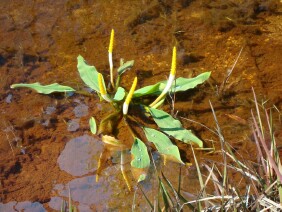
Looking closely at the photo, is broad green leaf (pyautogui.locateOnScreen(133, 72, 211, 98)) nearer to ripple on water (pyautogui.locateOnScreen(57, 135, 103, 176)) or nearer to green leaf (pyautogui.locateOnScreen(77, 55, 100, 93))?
green leaf (pyautogui.locateOnScreen(77, 55, 100, 93))

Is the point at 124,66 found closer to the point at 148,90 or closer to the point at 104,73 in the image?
the point at 104,73

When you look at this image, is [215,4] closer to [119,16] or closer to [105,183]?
[119,16]

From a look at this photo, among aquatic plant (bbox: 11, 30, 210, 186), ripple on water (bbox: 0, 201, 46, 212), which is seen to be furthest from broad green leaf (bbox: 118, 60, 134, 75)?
ripple on water (bbox: 0, 201, 46, 212)

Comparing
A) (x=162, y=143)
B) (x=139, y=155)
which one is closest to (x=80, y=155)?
(x=139, y=155)

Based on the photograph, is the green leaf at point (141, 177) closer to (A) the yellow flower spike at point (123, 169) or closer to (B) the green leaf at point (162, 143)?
(A) the yellow flower spike at point (123, 169)

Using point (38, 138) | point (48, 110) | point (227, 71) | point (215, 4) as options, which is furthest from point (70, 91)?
point (215, 4)

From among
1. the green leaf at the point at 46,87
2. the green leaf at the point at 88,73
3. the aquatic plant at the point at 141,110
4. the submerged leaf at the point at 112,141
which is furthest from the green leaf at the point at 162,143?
the green leaf at the point at 46,87
